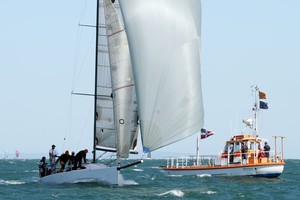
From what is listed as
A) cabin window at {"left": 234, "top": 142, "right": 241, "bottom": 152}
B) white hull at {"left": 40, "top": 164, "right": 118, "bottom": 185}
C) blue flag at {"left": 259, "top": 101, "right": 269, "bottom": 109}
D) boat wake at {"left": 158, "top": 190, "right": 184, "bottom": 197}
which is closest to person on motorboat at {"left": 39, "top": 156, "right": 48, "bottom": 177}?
white hull at {"left": 40, "top": 164, "right": 118, "bottom": 185}

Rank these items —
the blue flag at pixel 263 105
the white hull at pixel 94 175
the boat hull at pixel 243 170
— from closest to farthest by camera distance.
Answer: the white hull at pixel 94 175
the boat hull at pixel 243 170
the blue flag at pixel 263 105

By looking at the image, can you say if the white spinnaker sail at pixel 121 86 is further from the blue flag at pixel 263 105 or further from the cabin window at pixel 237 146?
the blue flag at pixel 263 105

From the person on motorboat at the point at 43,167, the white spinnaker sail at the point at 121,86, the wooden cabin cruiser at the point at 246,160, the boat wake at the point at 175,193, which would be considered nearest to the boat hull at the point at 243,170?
the wooden cabin cruiser at the point at 246,160

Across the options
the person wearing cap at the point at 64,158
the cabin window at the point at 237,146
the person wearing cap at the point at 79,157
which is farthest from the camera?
the cabin window at the point at 237,146

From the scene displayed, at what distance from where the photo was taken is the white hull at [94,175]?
36.3 meters

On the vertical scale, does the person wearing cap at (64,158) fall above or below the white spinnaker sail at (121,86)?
below

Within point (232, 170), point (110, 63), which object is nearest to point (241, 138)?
point (232, 170)

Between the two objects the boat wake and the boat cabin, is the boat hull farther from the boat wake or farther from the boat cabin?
the boat wake

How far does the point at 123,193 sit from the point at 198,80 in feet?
18.9

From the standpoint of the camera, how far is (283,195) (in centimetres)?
3831

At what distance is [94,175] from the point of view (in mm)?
36594

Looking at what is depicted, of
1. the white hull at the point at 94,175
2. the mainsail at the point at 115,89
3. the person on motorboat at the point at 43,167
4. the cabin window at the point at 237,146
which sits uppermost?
the mainsail at the point at 115,89

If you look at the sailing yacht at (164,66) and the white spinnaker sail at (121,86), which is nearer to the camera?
the sailing yacht at (164,66)

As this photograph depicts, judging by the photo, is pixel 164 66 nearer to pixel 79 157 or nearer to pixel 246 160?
pixel 79 157
